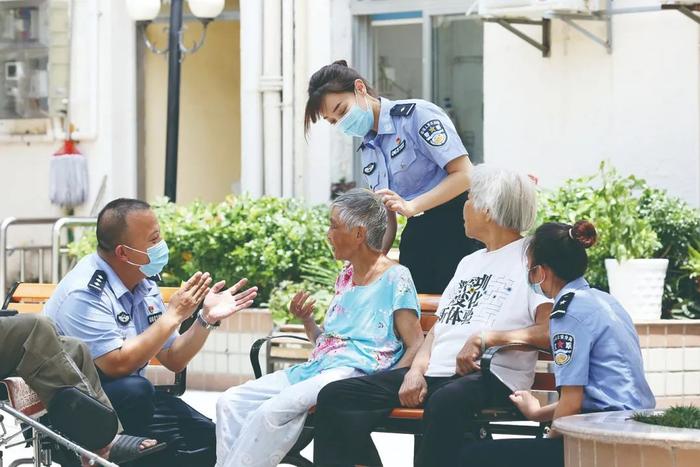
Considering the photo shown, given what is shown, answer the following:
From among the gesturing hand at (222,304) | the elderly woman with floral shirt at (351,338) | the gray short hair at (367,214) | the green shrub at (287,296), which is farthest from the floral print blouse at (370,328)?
the green shrub at (287,296)

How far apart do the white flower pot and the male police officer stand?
4096mm

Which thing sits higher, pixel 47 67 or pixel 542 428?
pixel 47 67

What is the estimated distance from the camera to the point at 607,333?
583 cm

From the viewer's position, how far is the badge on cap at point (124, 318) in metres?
6.89

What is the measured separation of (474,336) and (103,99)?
32.6ft

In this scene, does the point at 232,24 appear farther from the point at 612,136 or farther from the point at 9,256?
the point at 612,136

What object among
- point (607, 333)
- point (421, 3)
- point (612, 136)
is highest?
point (421, 3)

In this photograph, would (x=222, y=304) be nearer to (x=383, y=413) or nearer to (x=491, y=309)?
(x=383, y=413)

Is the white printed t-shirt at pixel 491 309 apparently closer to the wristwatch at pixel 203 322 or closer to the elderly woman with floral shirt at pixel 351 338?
the elderly woman with floral shirt at pixel 351 338

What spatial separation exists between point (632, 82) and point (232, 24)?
5961 millimetres

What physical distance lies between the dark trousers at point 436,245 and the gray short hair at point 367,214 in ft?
1.75

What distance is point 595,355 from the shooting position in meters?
5.84

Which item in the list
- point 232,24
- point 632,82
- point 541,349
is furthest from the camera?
point 232,24

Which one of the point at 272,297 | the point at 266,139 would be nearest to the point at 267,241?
the point at 272,297
